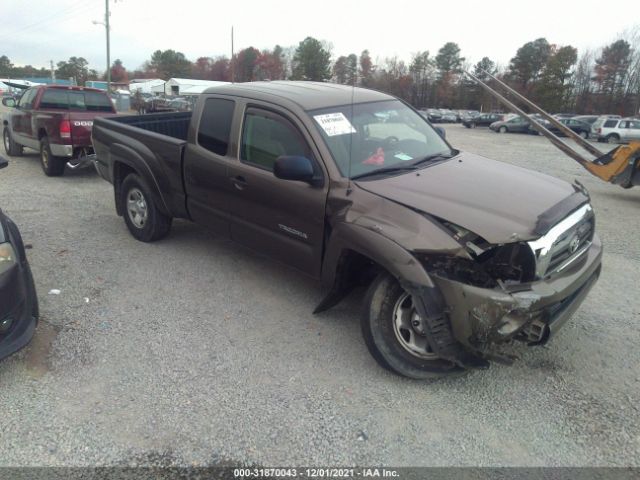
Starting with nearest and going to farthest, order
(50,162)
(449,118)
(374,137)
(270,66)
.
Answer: (374,137) → (50,162) → (449,118) → (270,66)

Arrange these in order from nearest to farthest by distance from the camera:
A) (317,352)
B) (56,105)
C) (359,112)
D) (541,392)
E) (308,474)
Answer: (308,474) < (541,392) < (317,352) < (359,112) < (56,105)

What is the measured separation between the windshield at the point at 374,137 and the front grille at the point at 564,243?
4.20 ft

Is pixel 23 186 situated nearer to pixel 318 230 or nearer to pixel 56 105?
pixel 56 105

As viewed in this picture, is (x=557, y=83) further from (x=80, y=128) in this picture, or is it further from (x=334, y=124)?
(x=334, y=124)

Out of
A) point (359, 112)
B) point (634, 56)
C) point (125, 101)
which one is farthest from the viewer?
point (634, 56)

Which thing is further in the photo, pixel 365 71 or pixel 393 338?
pixel 365 71

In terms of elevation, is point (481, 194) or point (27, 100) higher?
point (27, 100)

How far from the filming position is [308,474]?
2.48 meters

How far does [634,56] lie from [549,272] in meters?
68.2

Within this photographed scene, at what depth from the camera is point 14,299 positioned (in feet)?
9.97

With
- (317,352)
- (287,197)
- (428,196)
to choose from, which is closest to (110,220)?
(287,197)

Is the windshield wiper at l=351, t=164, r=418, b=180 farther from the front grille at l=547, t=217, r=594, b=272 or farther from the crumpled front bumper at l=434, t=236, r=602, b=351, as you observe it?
the front grille at l=547, t=217, r=594, b=272

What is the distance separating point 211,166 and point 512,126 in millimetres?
35991

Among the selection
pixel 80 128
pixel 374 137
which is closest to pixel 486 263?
pixel 374 137
